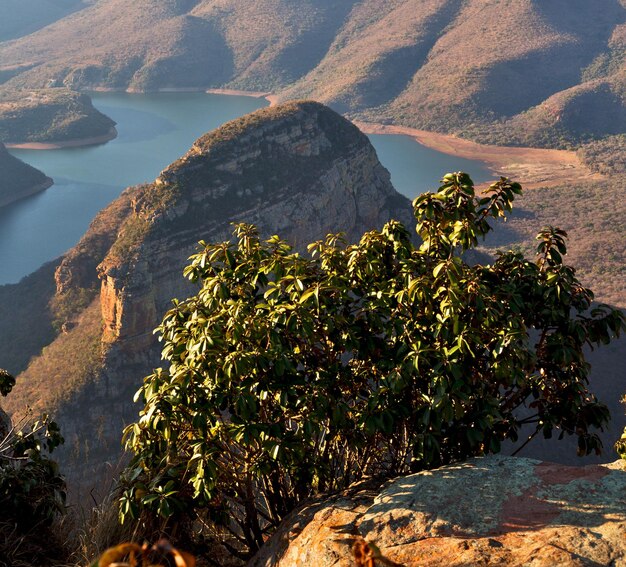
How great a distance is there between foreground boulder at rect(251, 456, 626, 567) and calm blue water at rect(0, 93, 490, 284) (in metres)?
71.9

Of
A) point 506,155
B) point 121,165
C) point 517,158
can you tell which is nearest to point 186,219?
point 121,165

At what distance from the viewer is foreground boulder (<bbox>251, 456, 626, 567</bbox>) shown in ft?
15.8

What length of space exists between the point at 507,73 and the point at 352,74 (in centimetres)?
3414

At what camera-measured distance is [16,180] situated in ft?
305

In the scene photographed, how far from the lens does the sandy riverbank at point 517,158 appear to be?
91.6 metres

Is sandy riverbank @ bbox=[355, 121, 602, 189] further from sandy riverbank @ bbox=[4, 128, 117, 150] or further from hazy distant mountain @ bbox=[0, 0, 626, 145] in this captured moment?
sandy riverbank @ bbox=[4, 128, 117, 150]

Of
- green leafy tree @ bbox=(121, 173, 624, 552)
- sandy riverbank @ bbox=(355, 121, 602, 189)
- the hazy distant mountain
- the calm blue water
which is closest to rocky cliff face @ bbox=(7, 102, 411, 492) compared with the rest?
the calm blue water

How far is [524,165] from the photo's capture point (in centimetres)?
9844

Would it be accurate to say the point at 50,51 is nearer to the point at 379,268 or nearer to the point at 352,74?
the point at 352,74

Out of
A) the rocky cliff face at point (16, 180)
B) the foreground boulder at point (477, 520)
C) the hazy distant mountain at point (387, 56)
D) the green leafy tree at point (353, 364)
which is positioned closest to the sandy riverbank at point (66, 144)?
the rocky cliff face at point (16, 180)

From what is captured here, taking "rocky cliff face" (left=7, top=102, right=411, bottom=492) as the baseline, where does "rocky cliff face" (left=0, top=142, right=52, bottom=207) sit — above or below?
above

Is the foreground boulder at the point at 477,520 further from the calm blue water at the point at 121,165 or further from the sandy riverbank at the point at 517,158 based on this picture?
the sandy riverbank at the point at 517,158

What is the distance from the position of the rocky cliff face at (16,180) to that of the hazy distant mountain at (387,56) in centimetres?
5895

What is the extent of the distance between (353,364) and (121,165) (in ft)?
361
